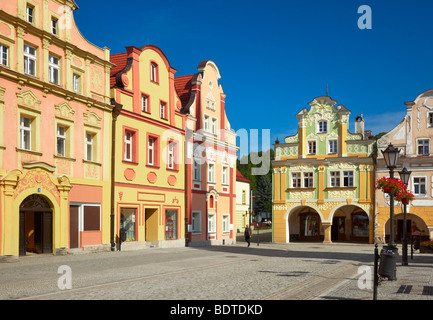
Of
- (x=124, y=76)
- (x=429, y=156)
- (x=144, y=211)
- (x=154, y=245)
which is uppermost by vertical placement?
(x=124, y=76)

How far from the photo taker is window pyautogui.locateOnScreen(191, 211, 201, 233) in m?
37.0

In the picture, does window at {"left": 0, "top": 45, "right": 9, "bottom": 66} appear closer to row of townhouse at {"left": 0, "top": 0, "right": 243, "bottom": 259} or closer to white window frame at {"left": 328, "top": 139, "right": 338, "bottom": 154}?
row of townhouse at {"left": 0, "top": 0, "right": 243, "bottom": 259}

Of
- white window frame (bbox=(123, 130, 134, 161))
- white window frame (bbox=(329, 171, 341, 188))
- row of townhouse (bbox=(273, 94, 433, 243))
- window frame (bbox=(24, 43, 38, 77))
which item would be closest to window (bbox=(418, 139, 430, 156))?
row of townhouse (bbox=(273, 94, 433, 243))

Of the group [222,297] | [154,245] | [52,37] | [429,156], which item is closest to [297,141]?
[429,156]

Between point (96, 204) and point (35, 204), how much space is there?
4192mm

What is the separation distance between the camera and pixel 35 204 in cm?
2323

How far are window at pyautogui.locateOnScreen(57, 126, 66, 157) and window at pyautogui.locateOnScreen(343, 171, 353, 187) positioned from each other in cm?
2779

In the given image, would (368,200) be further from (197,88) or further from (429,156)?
(197,88)

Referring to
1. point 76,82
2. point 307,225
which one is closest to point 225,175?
point 307,225

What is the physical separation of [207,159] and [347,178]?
14261 mm

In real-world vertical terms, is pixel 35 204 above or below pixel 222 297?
above

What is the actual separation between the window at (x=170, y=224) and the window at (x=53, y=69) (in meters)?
12.2

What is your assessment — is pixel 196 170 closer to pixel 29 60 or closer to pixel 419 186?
pixel 29 60

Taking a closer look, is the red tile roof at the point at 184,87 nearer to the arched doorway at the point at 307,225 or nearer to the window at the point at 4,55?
the window at the point at 4,55
